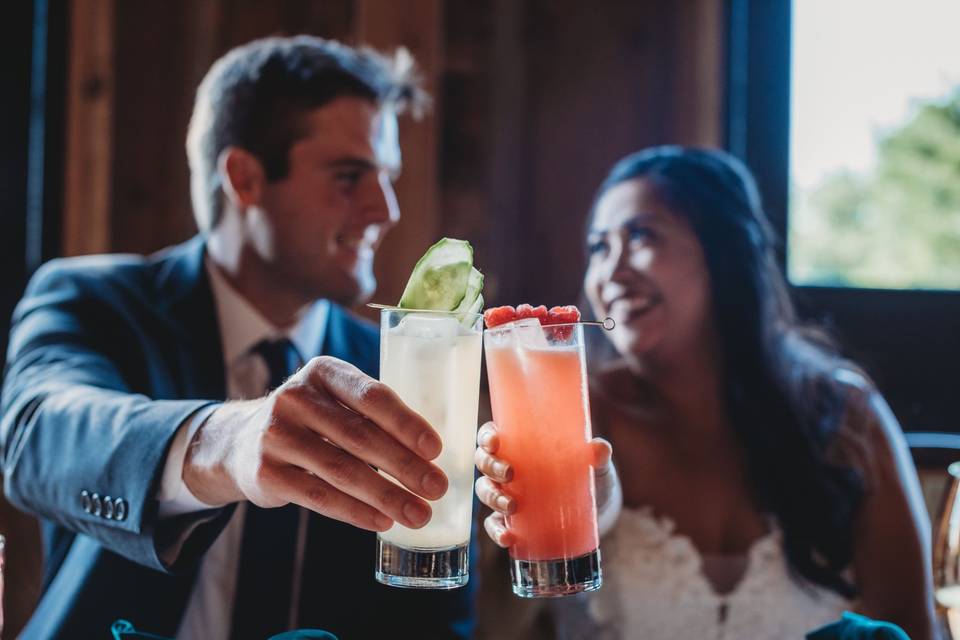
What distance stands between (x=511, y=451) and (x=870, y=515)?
138 cm

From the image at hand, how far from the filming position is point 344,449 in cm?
102

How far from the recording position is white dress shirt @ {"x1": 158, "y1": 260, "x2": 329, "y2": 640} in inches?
50.2

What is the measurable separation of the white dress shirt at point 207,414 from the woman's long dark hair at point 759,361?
92 cm

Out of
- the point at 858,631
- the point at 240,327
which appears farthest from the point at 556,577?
the point at 240,327

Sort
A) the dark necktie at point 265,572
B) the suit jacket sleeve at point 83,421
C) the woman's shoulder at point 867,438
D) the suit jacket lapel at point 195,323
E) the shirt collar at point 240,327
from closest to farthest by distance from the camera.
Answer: the suit jacket sleeve at point 83,421
the dark necktie at point 265,572
the suit jacket lapel at point 195,323
the shirt collar at point 240,327
the woman's shoulder at point 867,438


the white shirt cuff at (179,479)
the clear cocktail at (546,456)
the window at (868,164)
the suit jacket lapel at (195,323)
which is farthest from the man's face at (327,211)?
the window at (868,164)

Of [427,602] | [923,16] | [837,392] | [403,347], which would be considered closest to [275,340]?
[427,602]

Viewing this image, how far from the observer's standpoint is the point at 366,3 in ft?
9.64

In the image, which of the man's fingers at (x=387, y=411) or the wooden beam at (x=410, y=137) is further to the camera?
the wooden beam at (x=410, y=137)

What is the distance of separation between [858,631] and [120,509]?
997 mm

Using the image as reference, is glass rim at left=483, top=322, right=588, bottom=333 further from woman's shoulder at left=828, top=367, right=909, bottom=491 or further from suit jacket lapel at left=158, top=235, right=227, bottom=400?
woman's shoulder at left=828, top=367, right=909, bottom=491

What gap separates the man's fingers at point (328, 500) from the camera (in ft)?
3.42

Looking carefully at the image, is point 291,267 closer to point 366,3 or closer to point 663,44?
point 366,3

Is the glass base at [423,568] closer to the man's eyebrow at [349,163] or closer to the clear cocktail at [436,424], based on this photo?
the clear cocktail at [436,424]
